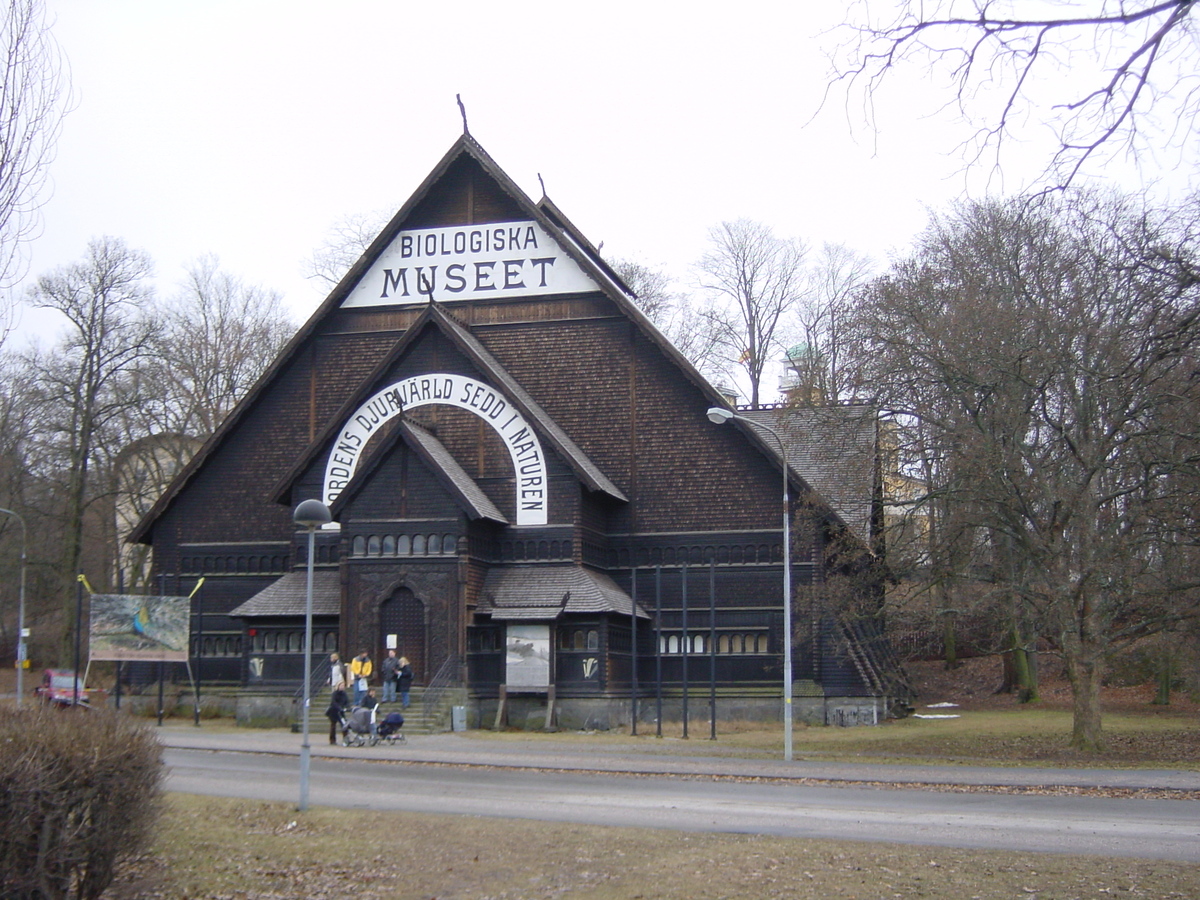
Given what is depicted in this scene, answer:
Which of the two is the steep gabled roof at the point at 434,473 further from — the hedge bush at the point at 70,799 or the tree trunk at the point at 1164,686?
the hedge bush at the point at 70,799

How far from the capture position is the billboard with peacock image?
3388 cm

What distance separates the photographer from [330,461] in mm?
37594

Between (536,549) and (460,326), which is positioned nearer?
(536,549)

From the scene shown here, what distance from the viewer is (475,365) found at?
37000 mm

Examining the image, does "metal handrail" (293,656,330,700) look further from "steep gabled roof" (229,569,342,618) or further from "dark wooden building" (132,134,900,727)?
"steep gabled roof" (229,569,342,618)

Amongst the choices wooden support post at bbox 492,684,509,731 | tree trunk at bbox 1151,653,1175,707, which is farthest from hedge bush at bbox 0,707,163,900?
tree trunk at bbox 1151,653,1175,707

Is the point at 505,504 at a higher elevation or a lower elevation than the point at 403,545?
higher

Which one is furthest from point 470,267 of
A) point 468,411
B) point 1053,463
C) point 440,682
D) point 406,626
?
point 1053,463

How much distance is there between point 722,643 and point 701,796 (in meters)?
18.2

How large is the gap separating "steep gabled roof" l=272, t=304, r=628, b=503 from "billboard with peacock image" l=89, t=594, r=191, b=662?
4.95 m

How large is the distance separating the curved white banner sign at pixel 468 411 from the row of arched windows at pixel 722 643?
17.4 ft

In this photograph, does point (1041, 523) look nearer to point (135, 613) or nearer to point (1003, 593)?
point (1003, 593)

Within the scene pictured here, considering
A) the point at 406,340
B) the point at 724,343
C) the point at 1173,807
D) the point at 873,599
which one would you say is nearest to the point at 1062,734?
the point at 873,599

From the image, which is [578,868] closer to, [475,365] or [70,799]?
[70,799]
